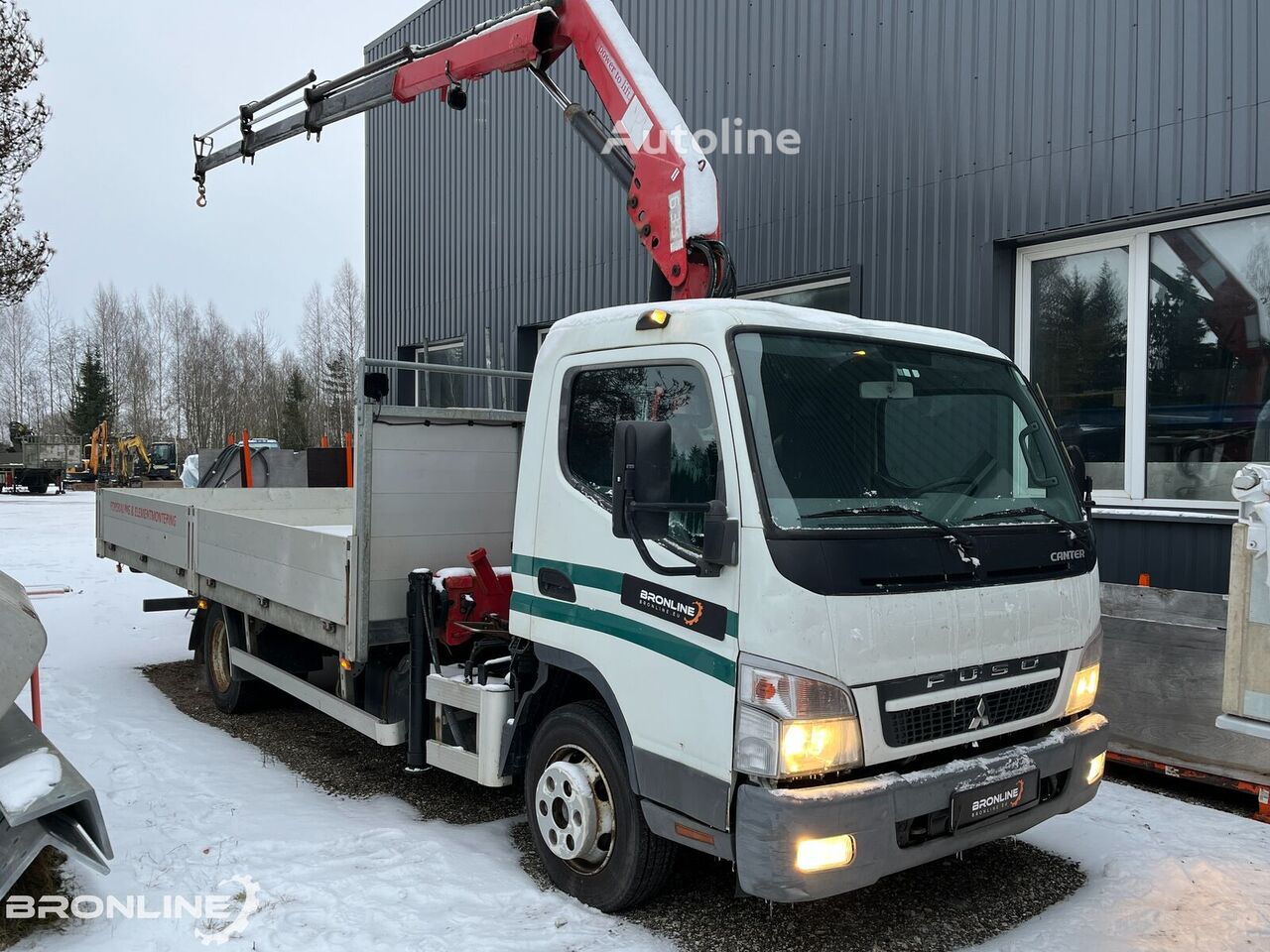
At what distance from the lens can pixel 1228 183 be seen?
601 cm

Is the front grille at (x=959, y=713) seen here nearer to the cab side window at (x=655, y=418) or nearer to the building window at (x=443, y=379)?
the cab side window at (x=655, y=418)

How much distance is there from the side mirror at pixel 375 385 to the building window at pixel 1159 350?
15.7ft

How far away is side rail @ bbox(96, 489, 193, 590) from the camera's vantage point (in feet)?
23.2

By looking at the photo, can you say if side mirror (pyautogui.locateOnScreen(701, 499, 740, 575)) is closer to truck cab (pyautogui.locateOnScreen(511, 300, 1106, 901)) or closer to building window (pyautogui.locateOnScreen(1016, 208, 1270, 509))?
truck cab (pyautogui.locateOnScreen(511, 300, 1106, 901))

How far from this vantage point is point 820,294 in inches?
343

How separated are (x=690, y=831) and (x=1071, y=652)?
1.65 m

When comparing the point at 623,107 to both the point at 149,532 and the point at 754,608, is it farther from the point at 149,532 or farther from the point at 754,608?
the point at 149,532

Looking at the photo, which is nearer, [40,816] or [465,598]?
[40,816]

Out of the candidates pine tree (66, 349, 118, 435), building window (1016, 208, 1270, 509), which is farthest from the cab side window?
pine tree (66, 349, 118, 435)

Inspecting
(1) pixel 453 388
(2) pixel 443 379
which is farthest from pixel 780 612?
(2) pixel 443 379

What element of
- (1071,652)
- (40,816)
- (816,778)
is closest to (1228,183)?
(1071,652)

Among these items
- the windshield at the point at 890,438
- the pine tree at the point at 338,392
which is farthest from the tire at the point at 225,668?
the pine tree at the point at 338,392

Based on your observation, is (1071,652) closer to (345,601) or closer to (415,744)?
(415,744)

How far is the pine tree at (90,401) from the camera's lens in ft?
174
